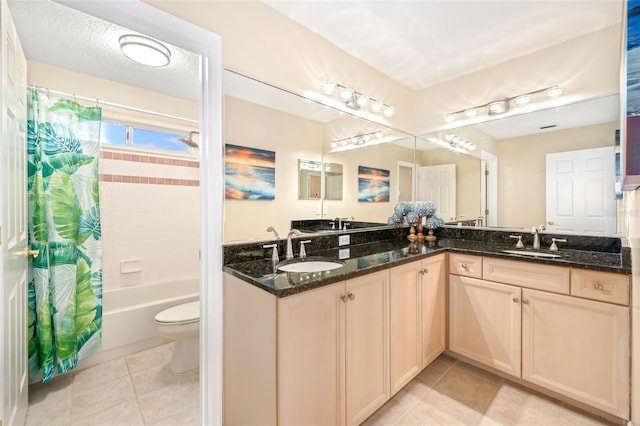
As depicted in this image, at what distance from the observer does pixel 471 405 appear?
172 cm

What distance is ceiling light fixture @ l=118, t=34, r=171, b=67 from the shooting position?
5.91 ft

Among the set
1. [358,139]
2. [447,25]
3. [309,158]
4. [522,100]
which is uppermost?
[447,25]

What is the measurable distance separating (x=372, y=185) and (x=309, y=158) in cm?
82

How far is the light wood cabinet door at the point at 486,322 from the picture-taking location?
6.07 ft

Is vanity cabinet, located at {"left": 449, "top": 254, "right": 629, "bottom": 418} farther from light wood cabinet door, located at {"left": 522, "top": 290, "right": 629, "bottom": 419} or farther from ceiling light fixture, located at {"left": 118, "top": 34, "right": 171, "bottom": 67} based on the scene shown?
ceiling light fixture, located at {"left": 118, "top": 34, "right": 171, "bottom": 67}

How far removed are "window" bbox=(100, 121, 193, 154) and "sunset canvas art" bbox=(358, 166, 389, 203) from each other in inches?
72.7

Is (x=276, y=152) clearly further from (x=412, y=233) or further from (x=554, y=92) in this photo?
(x=554, y=92)

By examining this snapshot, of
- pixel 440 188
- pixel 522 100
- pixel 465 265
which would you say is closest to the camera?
pixel 465 265

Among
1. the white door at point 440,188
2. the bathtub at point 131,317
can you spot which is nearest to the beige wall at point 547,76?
the white door at point 440,188

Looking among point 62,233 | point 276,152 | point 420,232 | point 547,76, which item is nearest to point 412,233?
point 420,232

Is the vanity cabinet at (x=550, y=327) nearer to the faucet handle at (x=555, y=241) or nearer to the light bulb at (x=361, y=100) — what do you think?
the faucet handle at (x=555, y=241)

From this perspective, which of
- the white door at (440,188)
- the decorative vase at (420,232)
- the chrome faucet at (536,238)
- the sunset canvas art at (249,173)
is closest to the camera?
the sunset canvas art at (249,173)

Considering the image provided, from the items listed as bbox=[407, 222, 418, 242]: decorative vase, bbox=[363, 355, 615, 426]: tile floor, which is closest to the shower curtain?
bbox=[363, 355, 615, 426]: tile floor

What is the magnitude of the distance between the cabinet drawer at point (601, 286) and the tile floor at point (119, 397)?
2328mm
